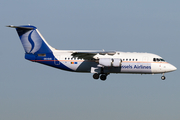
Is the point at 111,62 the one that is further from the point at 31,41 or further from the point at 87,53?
the point at 31,41

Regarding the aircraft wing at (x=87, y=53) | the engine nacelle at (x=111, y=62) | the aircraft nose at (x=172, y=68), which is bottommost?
the aircraft nose at (x=172, y=68)

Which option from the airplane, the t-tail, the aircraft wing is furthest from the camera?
the t-tail

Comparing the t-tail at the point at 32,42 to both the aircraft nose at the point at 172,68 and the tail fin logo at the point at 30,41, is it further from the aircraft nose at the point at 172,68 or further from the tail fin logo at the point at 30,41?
the aircraft nose at the point at 172,68

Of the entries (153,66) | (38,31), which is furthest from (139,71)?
(38,31)

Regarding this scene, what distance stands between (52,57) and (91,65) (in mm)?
5518

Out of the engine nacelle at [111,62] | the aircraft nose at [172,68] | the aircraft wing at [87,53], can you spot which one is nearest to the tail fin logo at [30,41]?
the aircraft wing at [87,53]

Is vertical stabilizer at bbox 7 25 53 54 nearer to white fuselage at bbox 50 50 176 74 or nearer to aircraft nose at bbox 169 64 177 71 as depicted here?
white fuselage at bbox 50 50 176 74

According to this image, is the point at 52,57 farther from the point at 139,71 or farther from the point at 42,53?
the point at 139,71

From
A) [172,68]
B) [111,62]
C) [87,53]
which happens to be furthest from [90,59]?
[172,68]

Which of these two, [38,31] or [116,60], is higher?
[38,31]

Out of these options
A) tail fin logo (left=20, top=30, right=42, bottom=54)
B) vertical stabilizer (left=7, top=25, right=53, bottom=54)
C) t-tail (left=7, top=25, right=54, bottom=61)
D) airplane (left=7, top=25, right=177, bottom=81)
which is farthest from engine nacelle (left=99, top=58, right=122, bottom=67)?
tail fin logo (left=20, top=30, right=42, bottom=54)

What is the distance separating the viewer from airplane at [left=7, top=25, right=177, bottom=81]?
132 ft

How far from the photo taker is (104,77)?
4225cm

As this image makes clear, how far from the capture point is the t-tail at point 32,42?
142 feet
